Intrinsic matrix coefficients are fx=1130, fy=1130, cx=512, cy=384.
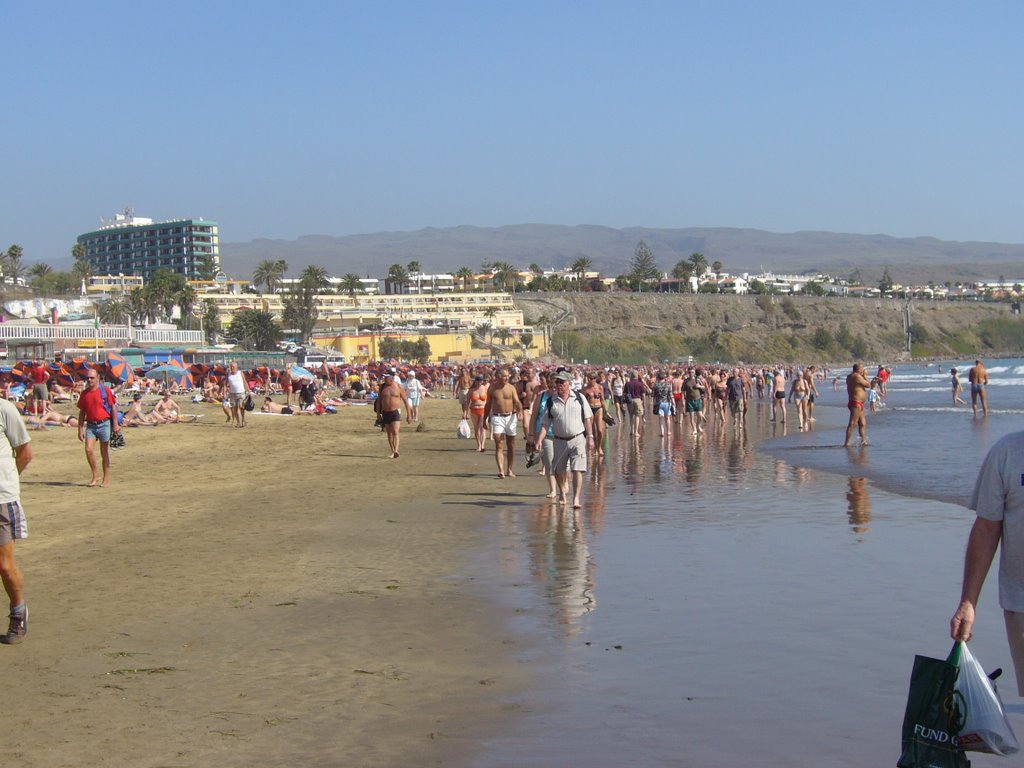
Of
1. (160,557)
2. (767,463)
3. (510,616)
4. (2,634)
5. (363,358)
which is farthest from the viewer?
(363,358)

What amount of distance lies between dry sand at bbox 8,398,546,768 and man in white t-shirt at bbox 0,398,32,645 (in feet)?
0.63

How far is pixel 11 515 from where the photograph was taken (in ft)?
20.6

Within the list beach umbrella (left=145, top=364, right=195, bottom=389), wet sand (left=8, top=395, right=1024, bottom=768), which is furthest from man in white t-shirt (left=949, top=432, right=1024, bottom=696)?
beach umbrella (left=145, top=364, right=195, bottom=389)

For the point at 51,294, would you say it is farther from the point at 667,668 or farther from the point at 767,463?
the point at 667,668

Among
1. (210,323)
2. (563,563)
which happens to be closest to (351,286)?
(210,323)

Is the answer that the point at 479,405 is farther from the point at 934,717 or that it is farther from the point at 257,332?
the point at 257,332

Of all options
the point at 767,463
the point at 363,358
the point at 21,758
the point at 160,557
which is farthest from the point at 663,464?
the point at 363,358

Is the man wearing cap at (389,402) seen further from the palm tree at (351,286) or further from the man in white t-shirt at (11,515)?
the palm tree at (351,286)

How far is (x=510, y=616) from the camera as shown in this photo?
7266 mm

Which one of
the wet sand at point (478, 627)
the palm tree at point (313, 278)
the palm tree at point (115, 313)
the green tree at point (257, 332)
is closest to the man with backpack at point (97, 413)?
the wet sand at point (478, 627)

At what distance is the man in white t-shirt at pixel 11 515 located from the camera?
20.6 ft

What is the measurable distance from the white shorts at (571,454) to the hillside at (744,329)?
366 feet

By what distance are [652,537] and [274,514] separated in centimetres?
413

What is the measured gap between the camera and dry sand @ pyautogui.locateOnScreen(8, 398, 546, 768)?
486cm
